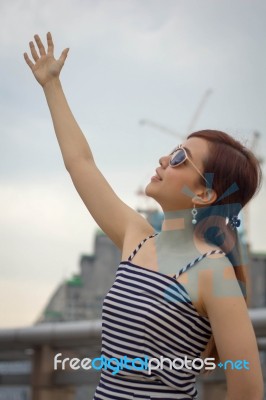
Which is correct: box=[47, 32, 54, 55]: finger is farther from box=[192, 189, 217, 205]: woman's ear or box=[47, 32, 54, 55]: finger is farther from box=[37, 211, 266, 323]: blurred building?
box=[37, 211, 266, 323]: blurred building

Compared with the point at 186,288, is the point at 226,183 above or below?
above

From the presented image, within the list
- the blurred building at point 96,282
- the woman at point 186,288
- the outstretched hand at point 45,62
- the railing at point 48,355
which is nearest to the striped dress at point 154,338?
the woman at point 186,288

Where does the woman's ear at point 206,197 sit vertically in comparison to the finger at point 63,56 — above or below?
below

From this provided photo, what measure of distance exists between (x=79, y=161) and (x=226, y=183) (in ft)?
1.40

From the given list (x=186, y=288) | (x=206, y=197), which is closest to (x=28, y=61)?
(x=206, y=197)

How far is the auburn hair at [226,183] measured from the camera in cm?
187

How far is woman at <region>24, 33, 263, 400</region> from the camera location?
66.5 inches

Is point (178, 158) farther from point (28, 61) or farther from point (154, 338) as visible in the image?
point (28, 61)

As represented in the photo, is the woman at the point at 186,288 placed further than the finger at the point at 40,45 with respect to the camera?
No

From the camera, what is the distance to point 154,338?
5.75ft

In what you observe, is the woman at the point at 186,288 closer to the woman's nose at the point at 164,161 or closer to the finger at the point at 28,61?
the woman's nose at the point at 164,161

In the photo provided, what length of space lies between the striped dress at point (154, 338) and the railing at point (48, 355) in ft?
4.57

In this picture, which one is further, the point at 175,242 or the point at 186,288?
the point at 175,242

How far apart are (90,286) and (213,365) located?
224 feet
